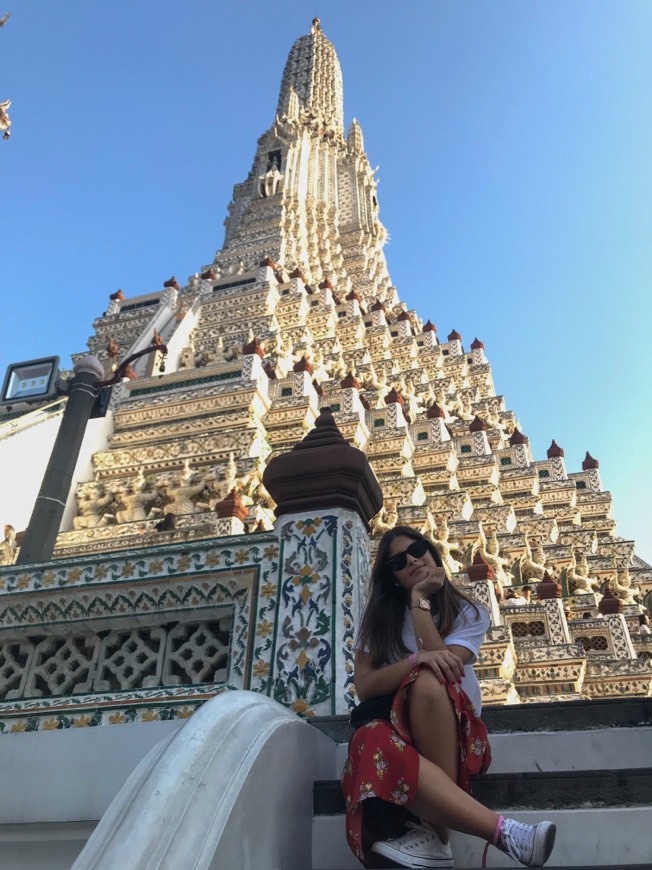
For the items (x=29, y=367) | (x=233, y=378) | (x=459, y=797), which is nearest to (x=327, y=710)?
(x=459, y=797)

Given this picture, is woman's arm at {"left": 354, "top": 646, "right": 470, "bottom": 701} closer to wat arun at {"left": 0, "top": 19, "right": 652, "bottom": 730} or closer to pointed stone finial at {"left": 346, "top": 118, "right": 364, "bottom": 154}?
wat arun at {"left": 0, "top": 19, "right": 652, "bottom": 730}

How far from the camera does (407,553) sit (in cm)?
296

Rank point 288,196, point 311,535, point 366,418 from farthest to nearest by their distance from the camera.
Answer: point 288,196, point 366,418, point 311,535

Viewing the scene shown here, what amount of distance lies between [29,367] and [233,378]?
9.03m

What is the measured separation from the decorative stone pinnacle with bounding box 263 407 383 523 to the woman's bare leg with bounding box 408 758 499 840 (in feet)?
5.34

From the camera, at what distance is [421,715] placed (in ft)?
7.80

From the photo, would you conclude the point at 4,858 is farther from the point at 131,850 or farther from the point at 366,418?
the point at 366,418

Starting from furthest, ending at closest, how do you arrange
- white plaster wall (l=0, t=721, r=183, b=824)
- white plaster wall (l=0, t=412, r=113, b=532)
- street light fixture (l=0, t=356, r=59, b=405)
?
1. white plaster wall (l=0, t=412, r=113, b=532)
2. street light fixture (l=0, t=356, r=59, b=405)
3. white plaster wall (l=0, t=721, r=183, b=824)

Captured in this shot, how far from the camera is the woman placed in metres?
2.19

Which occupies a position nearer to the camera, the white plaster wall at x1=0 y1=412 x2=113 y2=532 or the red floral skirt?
the red floral skirt

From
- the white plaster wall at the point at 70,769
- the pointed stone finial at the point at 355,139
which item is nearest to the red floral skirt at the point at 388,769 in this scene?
the white plaster wall at the point at 70,769

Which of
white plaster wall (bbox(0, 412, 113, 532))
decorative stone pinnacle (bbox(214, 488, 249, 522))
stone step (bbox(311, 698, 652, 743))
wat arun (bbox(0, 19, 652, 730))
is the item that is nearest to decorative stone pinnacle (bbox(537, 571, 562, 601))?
wat arun (bbox(0, 19, 652, 730))

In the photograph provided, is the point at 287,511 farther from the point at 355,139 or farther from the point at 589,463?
the point at 355,139

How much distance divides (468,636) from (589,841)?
2.31 feet
